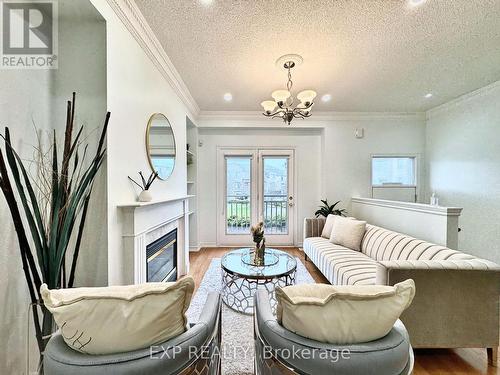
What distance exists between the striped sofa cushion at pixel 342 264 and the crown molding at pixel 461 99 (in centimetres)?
301

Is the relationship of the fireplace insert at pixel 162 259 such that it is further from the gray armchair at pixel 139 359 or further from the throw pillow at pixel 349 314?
the throw pillow at pixel 349 314

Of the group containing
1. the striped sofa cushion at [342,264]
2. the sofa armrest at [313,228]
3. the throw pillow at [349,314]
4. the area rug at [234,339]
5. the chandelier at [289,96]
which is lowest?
the area rug at [234,339]

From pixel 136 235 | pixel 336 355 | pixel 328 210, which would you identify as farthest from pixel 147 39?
pixel 328 210

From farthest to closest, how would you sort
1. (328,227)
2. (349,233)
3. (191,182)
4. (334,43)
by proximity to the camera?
(191,182) → (328,227) → (349,233) → (334,43)

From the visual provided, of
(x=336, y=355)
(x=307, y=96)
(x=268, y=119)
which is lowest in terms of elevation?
(x=336, y=355)

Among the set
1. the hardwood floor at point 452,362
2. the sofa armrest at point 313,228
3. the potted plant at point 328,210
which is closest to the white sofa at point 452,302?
the hardwood floor at point 452,362

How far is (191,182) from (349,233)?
2841mm

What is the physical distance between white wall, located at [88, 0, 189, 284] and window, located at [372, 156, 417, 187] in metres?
4.14

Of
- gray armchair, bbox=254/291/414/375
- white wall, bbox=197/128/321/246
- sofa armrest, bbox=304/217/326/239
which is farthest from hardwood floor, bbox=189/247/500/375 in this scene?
white wall, bbox=197/128/321/246

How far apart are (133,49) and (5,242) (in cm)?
170

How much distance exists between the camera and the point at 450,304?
1.61m

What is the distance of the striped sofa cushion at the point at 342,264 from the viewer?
2.17 meters

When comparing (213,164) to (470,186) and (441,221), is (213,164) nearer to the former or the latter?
(441,221)

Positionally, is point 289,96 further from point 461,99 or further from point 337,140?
point 461,99
